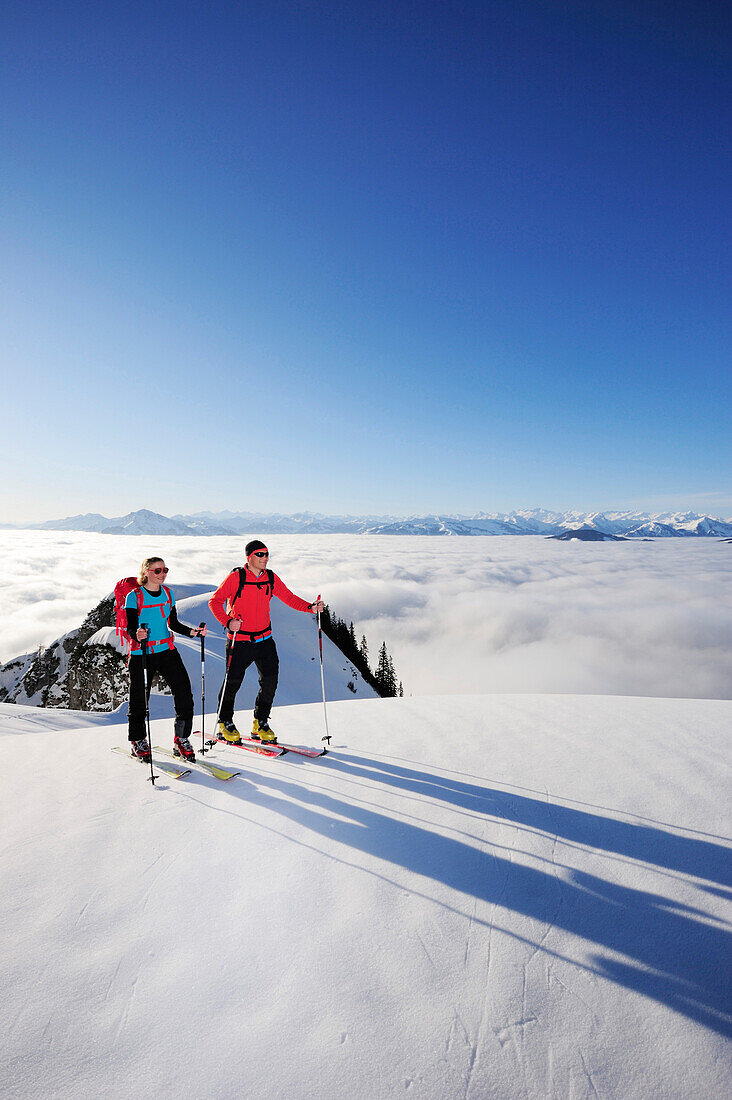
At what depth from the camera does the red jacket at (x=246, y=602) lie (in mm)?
6789

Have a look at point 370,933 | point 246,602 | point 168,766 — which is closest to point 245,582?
point 246,602

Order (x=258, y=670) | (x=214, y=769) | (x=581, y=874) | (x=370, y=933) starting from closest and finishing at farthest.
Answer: (x=370, y=933) < (x=581, y=874) < (x=214, y=769) < (x=258, y=670)

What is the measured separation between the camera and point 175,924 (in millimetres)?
3316

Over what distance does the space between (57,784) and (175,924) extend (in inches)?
138

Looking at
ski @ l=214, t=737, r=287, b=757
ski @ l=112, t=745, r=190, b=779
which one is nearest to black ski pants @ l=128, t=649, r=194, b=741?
ski @ l=112, t=745, r=190, b=779

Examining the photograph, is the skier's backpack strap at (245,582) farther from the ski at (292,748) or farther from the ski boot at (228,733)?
the ski at (292,748)

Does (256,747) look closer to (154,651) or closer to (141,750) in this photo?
(141,750)

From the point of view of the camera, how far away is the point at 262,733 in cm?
714

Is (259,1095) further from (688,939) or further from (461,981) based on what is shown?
(688,939)

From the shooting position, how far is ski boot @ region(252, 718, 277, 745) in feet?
23.3

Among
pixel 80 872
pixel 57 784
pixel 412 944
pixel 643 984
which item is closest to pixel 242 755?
pixel 57 784

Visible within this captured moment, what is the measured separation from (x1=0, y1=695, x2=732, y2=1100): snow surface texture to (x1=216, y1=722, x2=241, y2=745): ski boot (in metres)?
1.00

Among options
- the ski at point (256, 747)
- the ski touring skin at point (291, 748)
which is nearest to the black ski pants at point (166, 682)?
the ski at point (256, 747)

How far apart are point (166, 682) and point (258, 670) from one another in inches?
49.6
